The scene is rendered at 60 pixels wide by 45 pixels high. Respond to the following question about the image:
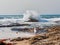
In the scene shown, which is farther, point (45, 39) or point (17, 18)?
point (17, 18)

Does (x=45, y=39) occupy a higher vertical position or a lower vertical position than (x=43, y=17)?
lower

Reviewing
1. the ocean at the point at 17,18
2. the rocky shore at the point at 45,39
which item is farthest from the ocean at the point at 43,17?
the rocky shore at the point at 45,39

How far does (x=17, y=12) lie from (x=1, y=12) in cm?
23

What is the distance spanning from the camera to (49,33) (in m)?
1.96

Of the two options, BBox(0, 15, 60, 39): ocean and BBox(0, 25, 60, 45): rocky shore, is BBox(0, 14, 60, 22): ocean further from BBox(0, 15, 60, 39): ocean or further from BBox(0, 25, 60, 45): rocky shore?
BBox(0, 25, 60, 45): rocky shore

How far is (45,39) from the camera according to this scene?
189 centimetres

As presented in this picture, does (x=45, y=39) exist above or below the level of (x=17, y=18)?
below

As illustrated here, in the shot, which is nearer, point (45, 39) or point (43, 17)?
point (45, 39)

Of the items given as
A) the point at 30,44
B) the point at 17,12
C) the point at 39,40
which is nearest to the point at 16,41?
the point at 30,44

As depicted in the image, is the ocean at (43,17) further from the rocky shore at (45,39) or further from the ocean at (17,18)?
the rocky shore at (45,39)

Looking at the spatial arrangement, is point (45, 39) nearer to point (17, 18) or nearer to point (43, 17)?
point (43, 17)

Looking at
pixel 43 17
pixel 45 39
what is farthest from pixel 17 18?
pixel 45 39

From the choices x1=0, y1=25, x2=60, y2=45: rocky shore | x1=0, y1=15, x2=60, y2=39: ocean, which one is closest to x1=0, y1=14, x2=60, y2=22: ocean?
x1=0, y1=15, x2=60, y2=39: ocean

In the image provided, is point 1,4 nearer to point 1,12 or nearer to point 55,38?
point 1,12
